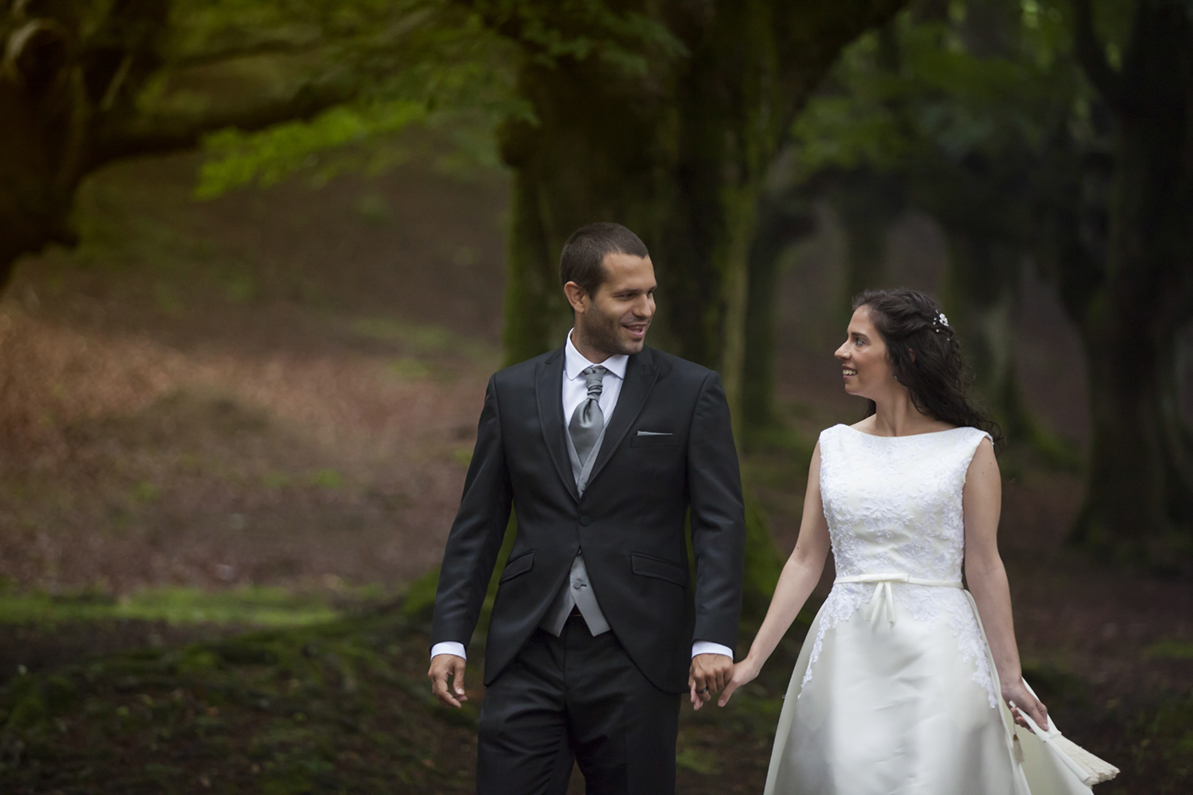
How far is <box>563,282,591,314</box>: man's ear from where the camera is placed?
138 inches

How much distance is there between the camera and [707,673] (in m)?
3.24

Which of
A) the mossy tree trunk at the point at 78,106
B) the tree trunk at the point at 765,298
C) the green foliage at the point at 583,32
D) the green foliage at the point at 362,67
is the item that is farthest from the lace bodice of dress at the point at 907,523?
the tree trunk at the point at 765,298

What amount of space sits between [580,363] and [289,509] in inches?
454

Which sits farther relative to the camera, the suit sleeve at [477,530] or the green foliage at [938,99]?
the green foliage at [938,99]

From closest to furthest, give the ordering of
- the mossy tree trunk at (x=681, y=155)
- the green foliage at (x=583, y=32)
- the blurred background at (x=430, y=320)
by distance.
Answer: the green foliage at (x=583, y=32), the blurred background at (x=430, y=320), the mossy tree trunk at (x=681, y=155)

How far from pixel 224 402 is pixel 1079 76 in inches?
498

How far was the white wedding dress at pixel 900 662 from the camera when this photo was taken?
3357 millimetres

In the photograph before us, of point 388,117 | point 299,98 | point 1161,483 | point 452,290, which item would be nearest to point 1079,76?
point 1161,483

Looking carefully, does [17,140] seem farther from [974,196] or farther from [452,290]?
[452,290]

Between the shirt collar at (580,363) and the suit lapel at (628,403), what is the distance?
19mm

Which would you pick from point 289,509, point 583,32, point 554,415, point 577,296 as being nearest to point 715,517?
point 554,415

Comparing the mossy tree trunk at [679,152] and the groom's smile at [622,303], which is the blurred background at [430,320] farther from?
the groom's smile at [622,303]

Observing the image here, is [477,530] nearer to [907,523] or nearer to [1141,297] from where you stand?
[907,523]

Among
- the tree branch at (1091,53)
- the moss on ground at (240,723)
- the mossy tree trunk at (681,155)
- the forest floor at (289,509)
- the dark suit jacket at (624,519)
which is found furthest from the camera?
the tree branch at (1091,53)
